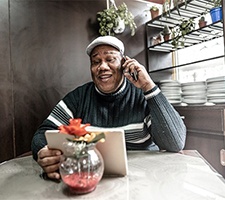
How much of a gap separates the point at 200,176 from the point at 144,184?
20cm

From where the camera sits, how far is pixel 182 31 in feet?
6.58

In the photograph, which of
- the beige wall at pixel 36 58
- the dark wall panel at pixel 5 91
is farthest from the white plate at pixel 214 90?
the dark wall panel at pixel 5 91

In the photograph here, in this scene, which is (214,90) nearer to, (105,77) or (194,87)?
(194,87)

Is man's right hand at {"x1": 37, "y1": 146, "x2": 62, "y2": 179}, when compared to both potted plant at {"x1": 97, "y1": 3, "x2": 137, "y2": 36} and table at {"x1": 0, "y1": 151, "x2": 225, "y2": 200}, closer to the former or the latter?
table at {"x1": 0, "y1": 151, "x2": 225, "y2": 200}

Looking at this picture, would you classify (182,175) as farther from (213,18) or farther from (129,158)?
(213,18)

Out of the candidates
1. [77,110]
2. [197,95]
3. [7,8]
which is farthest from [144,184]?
[7,8]

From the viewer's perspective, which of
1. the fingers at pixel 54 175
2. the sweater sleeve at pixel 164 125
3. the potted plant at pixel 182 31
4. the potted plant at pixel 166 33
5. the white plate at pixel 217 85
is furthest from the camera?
the potted plant at pixel 166 33

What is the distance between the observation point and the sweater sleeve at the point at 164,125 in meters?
1.01

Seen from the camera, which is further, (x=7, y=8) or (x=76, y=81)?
(x=76, y=81)

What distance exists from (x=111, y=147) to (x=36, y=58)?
4.97 feet

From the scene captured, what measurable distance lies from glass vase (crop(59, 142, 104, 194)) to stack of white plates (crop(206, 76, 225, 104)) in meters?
1.44

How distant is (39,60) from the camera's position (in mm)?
1941

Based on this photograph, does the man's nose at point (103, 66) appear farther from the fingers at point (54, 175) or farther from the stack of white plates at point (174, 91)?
the stack of white plates at point (174, 91)

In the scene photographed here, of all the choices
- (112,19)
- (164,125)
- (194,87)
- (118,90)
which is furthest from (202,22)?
(164,125)
